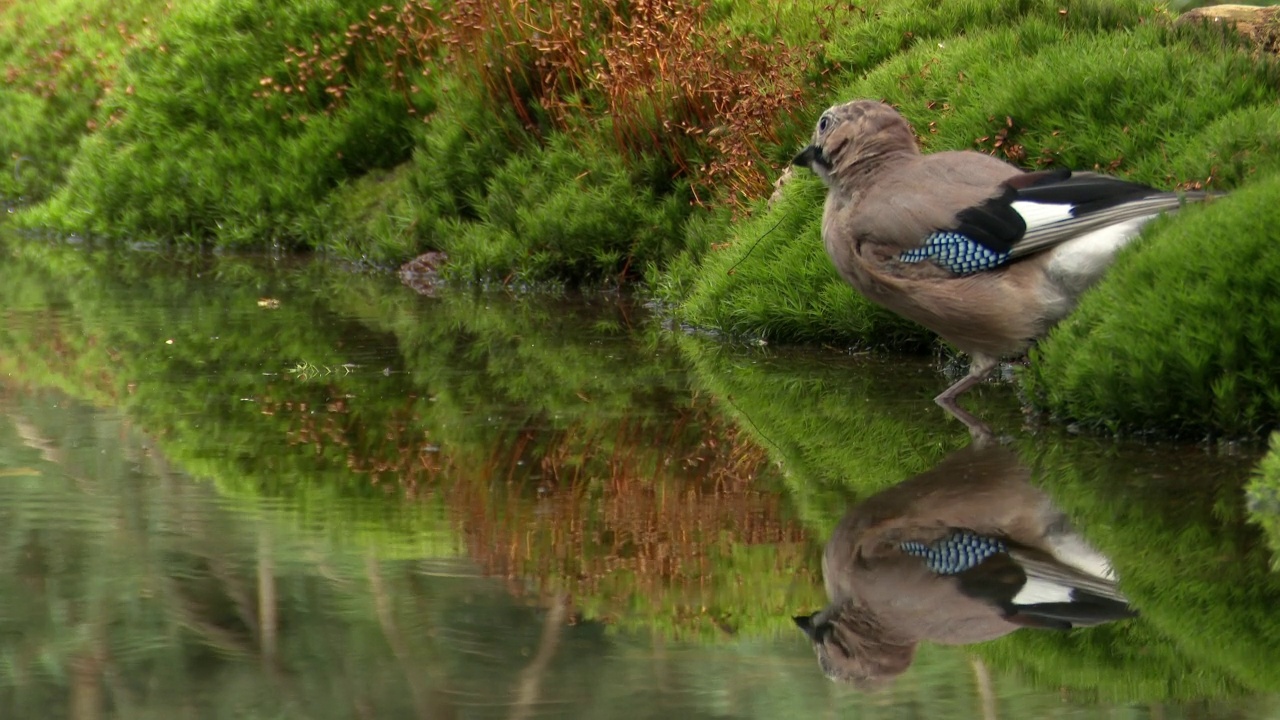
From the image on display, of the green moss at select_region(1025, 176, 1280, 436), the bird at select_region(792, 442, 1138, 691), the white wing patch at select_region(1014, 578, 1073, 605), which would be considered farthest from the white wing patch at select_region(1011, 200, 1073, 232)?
the white wing patch at select_region(1014, 578, 1073, 605)

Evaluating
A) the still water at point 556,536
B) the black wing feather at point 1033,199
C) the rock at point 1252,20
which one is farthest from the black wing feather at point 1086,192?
the rock at point 1252,20

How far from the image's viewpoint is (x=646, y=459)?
289 inches

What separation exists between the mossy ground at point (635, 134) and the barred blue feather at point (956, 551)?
157 centimetres

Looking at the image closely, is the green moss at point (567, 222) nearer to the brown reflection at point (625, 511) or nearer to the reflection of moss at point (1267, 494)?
the brown reflection at point (625, 511)

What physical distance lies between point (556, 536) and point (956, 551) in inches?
52.9

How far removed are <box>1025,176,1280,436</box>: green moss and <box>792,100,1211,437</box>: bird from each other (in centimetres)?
27

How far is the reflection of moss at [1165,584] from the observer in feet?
15.3

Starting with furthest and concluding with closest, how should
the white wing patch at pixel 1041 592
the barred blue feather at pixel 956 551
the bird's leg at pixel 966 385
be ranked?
the bird's leg at pixel 966 385 < the barred blue feather at pixel 956 551 < the white wing patch at pixel 1041 592

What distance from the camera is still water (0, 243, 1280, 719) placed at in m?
4.66

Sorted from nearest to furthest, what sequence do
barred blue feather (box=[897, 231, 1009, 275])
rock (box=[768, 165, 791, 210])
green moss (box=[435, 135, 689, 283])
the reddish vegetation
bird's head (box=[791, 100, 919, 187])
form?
barred blue feather (box=[897, 231, 1009, 275])
bird's head (box=[791, 100, 919, 187])
rock (box=[768, 165, 791, 210])
the reddish vegetation
green moss (box=[435, 135, 689, 283])

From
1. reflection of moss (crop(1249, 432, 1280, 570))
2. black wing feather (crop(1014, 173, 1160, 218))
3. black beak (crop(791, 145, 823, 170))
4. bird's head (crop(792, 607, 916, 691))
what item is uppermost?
black beak (crop(791, 145, 823, 170))

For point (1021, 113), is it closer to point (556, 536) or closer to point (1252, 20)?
point (1252, 20)

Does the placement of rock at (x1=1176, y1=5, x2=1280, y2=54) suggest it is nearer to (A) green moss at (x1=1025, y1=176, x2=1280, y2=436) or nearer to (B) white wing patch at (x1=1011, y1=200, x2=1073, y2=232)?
(A) green moss at (x1=1025, y1=176, x2=1280, y2=436)

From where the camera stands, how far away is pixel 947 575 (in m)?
5.52
